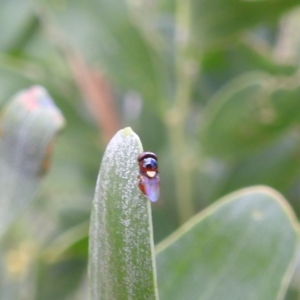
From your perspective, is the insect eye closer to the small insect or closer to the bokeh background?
the small insect

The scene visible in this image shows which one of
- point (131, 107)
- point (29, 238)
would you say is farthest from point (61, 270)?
point (131, 107)

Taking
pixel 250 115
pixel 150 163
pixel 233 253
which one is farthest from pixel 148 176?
pixel 250 115

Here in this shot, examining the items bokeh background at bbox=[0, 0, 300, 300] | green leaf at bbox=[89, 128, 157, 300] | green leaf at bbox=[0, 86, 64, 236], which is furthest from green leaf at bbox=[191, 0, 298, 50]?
green leaf at bbox=[89, 128, 157, 300]

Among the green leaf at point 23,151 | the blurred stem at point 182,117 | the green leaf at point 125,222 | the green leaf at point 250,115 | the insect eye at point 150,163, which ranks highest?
the blurred stem at point 182,117

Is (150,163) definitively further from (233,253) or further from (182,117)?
(182,117)

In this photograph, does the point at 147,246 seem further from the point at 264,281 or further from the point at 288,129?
the point at 288,129

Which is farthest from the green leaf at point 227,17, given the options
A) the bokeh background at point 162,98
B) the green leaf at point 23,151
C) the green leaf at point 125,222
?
the green leaf at point 125,222

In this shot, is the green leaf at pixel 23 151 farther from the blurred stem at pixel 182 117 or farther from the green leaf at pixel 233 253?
the blurred stem at pixel 182 117
